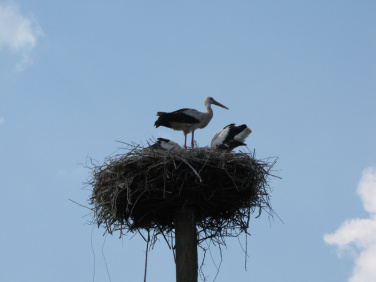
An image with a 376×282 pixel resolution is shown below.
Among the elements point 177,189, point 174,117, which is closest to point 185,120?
point 174,117

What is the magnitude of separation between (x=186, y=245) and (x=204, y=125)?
3882 mm

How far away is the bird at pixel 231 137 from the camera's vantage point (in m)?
7.99

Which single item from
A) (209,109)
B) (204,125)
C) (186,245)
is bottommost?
(186,245)

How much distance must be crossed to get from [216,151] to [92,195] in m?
1.32

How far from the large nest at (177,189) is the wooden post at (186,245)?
118mm

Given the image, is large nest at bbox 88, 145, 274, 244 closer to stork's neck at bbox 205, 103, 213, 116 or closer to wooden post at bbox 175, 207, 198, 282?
wooden post at bbox 175, 207, 198, 282

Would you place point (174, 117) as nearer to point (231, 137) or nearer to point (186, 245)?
point (231, 137)

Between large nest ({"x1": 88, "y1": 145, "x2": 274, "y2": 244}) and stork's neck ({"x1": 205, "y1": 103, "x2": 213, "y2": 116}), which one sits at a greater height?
stork's neck ({"x1": 205, "y1": 103, "x2": 213, "y2": 116})

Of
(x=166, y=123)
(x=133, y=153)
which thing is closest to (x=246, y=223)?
(x=133, y=153)

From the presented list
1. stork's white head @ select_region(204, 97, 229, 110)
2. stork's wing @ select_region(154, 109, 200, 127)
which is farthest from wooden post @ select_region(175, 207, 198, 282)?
stork's white head @ select_region(204, 97, 229, 110)

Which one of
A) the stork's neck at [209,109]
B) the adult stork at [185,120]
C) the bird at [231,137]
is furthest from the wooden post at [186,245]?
the stork's neck at [209,109]

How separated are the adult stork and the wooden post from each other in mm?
2977

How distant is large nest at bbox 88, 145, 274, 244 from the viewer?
5859mm

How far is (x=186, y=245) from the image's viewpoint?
5.63 m
